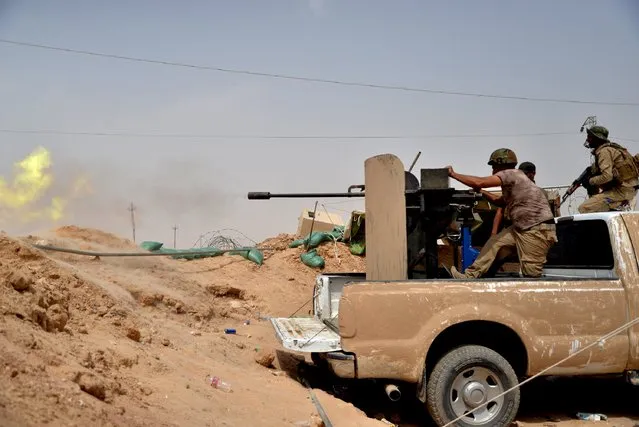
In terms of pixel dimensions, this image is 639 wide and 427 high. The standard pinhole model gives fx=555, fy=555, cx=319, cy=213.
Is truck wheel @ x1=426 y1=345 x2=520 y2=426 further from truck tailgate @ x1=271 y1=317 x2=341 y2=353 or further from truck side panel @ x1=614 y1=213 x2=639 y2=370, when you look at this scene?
truck side panel @ x1=614 y1=213 x2=639 y2=370

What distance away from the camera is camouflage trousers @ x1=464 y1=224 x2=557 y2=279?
5.54 meters

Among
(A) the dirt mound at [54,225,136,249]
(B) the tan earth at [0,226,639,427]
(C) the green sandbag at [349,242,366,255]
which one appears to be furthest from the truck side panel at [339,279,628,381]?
(C) the green sandbag at [349,242,366,255]

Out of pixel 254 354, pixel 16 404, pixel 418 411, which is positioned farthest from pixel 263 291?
pixel 16 404

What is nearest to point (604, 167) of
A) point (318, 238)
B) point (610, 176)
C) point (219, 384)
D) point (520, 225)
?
point (610, 176)

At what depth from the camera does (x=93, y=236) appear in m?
11.8

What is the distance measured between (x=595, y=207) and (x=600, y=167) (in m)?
0.52

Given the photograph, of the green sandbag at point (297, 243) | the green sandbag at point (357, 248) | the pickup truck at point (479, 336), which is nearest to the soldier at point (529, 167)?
the pickup truck at point (479, 336)

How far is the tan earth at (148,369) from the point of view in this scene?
3508mm

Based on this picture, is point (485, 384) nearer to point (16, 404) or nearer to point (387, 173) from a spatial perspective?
point (387, 173)

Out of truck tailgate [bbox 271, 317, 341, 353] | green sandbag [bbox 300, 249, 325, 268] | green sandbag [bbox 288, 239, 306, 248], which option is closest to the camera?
truck tailgate [bbox 271, 317, 341, 353]

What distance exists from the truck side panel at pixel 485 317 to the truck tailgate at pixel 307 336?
0.25m

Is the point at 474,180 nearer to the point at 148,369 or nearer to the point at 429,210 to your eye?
the point at 429,210

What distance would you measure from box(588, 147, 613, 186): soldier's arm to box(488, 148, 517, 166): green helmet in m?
1.85

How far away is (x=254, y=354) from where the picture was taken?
23.3 ft
